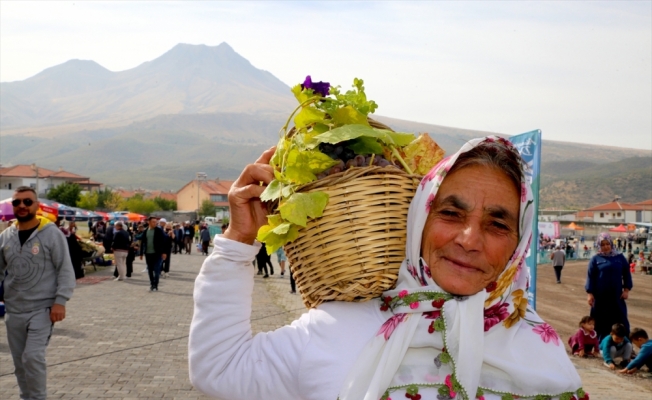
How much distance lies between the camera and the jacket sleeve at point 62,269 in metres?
7.21

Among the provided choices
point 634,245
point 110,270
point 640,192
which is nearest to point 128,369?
point 110,270

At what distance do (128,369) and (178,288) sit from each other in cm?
1263

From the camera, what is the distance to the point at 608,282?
1252cm

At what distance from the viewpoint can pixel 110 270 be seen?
98.4ft

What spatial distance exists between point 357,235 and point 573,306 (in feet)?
74.8

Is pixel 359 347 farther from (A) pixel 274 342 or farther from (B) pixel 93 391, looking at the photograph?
(B) pixel 93 391

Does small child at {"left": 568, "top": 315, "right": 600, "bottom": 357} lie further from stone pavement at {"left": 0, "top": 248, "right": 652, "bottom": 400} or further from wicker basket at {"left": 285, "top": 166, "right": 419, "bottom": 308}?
wicker basket at {"left": 285, "top": 166, "right": 419, "bottom": 308}

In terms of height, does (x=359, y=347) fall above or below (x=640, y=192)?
above

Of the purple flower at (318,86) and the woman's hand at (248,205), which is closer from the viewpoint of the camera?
the woman's hand at (248,205)

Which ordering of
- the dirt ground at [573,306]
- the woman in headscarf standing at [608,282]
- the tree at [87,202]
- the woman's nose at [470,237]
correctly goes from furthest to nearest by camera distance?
the tree at [87,202] < the dirt ground at [573,306] < the woman in headscarf standing at [608,282] < the woman's nose at [470,237]

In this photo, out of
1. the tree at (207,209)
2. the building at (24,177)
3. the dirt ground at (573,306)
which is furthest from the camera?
the tree at (207,209)

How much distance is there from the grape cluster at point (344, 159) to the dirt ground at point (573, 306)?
31.3 feet

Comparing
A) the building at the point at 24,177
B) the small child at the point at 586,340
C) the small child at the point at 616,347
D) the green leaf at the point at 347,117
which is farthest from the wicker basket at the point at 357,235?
the building at the point at 24,177

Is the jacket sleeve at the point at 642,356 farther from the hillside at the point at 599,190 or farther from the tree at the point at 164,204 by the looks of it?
the hillside at the point at 599,190
